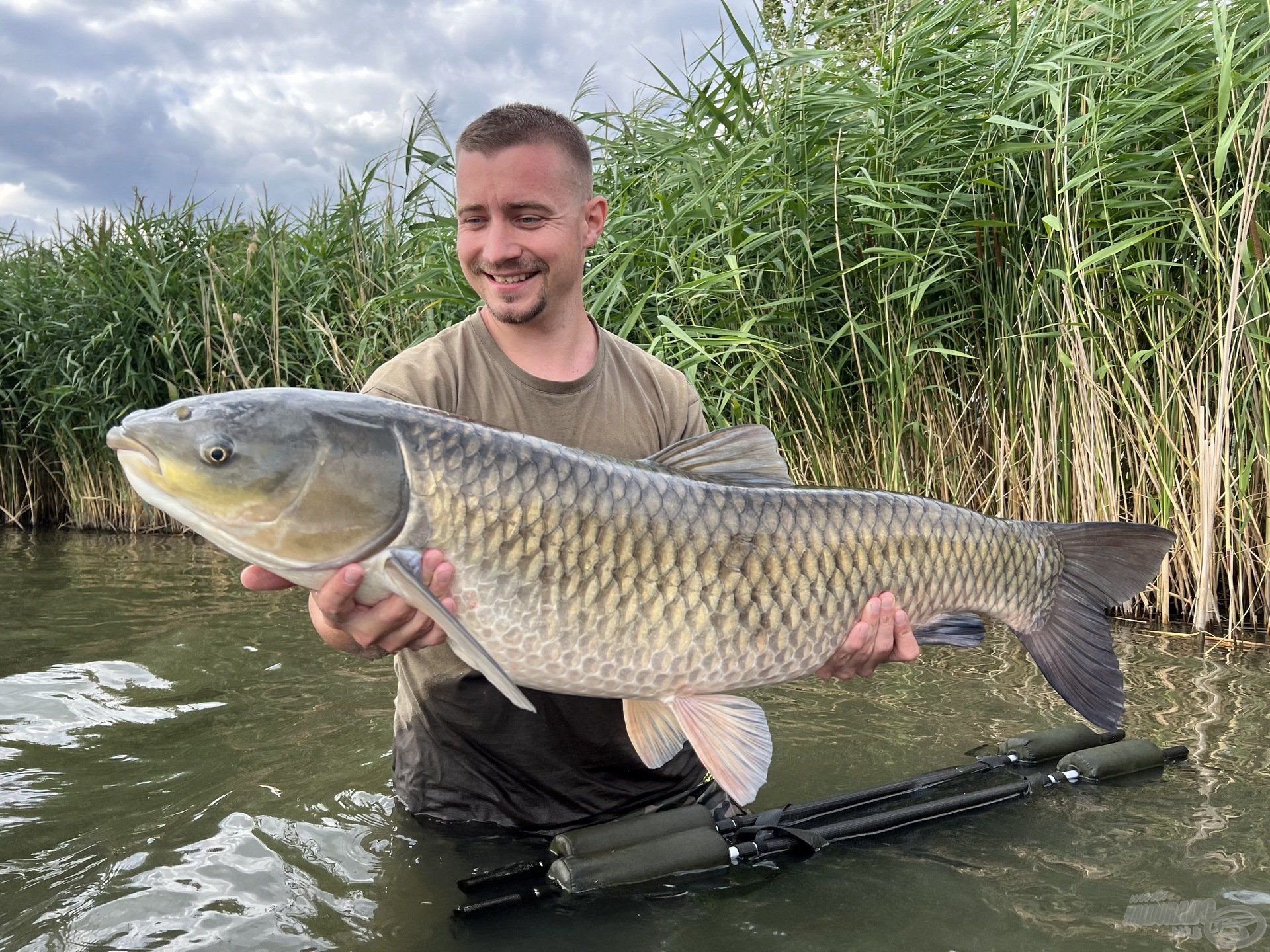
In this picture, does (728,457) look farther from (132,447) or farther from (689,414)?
(132,447)

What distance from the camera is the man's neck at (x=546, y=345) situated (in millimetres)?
2443

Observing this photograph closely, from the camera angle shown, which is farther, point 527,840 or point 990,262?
point 990,262

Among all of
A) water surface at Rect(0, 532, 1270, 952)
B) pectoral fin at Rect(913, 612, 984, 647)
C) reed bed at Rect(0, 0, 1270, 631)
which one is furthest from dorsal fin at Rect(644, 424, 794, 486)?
reed bed at Rect(0, 0, 1270, 631)

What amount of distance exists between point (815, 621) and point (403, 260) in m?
4.79

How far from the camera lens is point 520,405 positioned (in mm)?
2396

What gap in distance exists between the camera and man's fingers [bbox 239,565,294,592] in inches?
72.1

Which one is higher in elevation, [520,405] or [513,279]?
[513,279]

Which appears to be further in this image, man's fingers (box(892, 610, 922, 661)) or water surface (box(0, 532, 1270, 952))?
man's fingers (box(892, 610, 922, 661))

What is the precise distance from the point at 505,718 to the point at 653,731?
1.26 ft

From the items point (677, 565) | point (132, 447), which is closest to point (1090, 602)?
point (677, 565)

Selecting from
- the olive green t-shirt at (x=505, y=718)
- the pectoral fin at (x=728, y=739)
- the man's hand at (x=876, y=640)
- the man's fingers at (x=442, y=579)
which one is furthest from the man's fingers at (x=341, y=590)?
the man's hand at (x=876, y=640)

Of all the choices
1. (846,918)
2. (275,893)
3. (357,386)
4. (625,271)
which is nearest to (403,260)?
(357,386)

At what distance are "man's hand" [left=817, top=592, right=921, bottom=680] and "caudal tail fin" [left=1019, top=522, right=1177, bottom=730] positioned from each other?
31cm

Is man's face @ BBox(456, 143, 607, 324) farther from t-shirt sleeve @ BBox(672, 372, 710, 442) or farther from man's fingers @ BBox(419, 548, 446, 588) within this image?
man's fingers @ BBox(419, 548, 446, 588)
